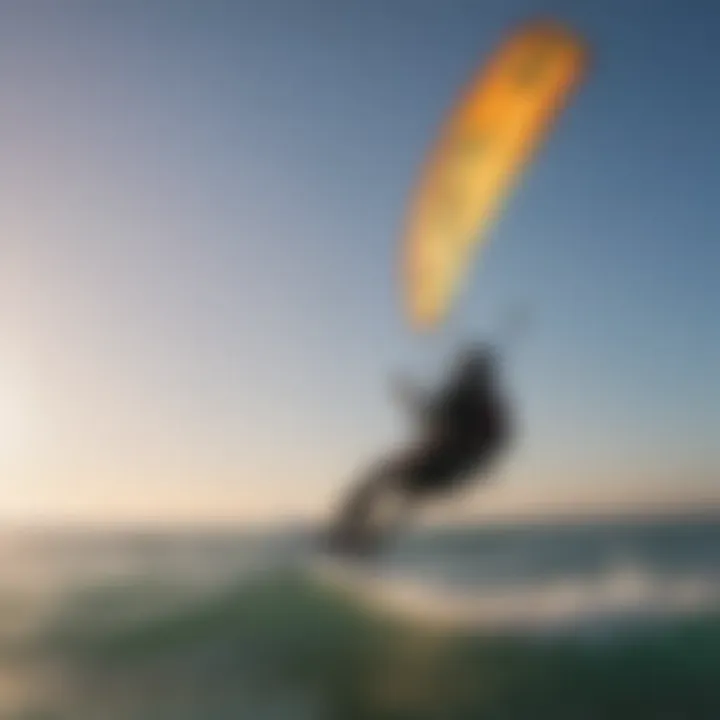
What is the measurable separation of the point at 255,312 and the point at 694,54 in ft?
1.88

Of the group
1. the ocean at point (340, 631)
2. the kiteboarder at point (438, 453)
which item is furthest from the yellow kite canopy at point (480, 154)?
the ocean at point (340, 631)

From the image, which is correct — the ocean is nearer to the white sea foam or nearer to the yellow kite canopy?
the white sea foam

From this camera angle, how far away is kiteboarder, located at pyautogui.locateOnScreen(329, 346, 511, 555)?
1.27 m

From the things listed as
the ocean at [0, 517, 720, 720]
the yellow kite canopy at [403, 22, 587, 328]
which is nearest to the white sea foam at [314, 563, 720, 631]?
the ocean at [0, 517, 720, 720]

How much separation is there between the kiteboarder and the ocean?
41mm

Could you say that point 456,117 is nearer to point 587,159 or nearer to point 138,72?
point 587,159

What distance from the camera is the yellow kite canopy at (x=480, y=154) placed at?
128 cm

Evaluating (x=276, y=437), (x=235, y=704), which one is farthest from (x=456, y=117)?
(x=235, y=704)

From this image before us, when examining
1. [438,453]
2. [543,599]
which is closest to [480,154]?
[438,453]

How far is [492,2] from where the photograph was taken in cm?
131

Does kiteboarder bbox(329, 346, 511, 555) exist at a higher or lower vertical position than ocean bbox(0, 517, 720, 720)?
higher

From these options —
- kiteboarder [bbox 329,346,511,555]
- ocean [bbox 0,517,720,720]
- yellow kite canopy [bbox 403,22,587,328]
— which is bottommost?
ocean [bbox 0,517,720,720]

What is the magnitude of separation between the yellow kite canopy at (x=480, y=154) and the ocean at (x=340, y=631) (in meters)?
0.28

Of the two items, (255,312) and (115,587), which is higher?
(255,312)
